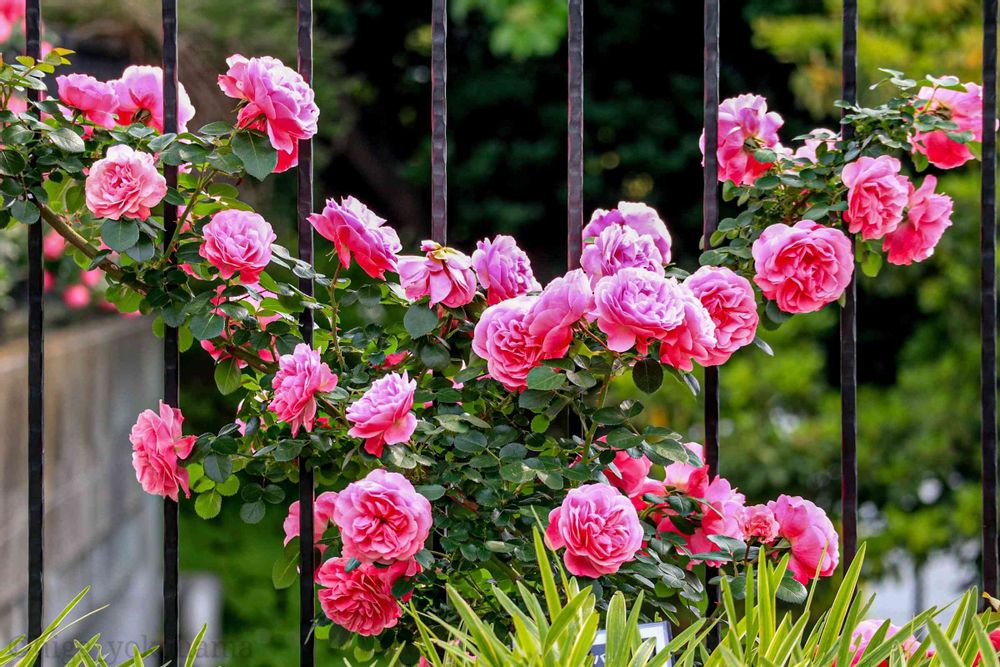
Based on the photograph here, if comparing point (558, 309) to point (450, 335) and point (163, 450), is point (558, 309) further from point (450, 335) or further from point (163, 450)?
point (163, 450)

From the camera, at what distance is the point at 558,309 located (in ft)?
3.94

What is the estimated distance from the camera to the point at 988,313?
1.26 metres

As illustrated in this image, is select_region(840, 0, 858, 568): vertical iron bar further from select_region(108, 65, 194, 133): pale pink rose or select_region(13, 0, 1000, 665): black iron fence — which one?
select_region(108, 65, 194, 133): pale pink rose

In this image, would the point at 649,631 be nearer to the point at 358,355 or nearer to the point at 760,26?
the point at 358,355

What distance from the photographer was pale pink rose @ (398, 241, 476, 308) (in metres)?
1.24

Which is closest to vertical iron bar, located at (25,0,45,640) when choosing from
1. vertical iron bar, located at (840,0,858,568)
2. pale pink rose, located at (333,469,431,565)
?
pale pink rose, located at (333,469,431,565)

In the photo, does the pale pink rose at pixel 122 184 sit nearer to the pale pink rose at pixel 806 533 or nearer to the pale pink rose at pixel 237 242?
the pale pink rose at pixel 237 242

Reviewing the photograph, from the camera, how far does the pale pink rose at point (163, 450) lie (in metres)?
1.30

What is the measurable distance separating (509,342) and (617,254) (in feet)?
0.55

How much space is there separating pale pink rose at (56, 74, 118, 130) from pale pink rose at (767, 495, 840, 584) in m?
0.89

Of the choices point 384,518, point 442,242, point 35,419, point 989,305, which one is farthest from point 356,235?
point 989,305

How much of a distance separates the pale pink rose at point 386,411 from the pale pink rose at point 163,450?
226mm

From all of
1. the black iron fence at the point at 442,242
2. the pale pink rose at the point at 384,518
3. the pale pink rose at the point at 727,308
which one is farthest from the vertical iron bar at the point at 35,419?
the pale pink rose at the point at 727,308

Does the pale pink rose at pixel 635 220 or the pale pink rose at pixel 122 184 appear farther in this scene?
the pale pink rose at pixel 635 220
